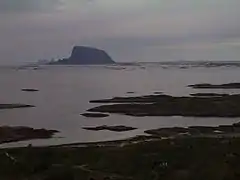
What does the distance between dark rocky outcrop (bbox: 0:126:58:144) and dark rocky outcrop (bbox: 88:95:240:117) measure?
1153 cm

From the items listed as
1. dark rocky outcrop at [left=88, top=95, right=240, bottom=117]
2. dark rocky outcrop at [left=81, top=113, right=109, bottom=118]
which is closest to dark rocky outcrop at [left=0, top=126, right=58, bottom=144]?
dark rocky outcrop at [left=81, top=113, right=109, bottom=118]

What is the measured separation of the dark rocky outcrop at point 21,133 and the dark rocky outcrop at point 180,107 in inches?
454

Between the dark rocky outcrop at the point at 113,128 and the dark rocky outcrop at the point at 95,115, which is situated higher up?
the dark rocky outcrop at the point at 113,128

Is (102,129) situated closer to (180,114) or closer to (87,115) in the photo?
(87,115)

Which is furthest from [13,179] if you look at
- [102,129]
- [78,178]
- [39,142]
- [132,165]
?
[102,129]

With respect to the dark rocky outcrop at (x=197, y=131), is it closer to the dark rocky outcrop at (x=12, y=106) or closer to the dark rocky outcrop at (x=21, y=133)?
the dark rocky outcrop at (x=21, y=133)

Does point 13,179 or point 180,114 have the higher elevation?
point 13,179

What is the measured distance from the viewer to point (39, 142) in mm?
28172

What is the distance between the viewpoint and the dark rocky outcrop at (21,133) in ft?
96.9

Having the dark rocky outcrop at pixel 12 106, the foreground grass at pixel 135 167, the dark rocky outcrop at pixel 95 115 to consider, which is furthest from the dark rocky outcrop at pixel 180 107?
the foreground grass at pixel 135 167

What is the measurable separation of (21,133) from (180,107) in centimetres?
1736

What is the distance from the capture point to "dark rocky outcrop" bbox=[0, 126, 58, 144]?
96.9 feet

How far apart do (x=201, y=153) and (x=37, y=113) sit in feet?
91.6

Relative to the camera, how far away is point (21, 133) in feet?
102
